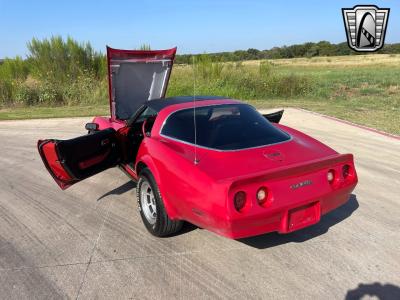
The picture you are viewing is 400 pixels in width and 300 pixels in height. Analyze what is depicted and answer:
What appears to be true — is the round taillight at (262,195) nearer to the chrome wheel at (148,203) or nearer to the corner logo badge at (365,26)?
the chrome wheel at (148,203)

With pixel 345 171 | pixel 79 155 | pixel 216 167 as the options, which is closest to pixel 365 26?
pixel 345 171

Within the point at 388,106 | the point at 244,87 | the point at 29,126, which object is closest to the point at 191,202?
the point at 29,126

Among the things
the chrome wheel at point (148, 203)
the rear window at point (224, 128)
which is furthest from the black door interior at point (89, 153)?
the rear window at point (224, 128)

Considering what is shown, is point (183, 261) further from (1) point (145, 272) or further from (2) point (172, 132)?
(2) point (172, 132)

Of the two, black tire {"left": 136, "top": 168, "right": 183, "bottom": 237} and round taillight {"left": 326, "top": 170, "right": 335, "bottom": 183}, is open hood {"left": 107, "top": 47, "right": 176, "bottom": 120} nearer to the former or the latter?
black tire {"left": 136, "top": 168, "right": 183, "bottom": 237}

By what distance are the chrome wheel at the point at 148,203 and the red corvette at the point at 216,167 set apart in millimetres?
11

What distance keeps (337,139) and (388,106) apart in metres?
6.70

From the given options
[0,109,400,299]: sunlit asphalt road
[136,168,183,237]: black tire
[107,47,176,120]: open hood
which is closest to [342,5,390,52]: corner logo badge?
[107,47,176,120]: open hood

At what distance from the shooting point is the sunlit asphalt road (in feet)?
10.2

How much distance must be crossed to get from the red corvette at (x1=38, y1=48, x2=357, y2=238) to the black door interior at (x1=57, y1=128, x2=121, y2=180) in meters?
0.01

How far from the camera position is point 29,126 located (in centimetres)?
1108

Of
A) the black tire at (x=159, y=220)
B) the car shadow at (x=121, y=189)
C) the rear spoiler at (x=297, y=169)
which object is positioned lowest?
the car shadow at (x=121, y=189)

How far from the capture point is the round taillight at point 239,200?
2.95m

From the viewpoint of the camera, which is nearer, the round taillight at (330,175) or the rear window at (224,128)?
the round taillight at (330,175)
